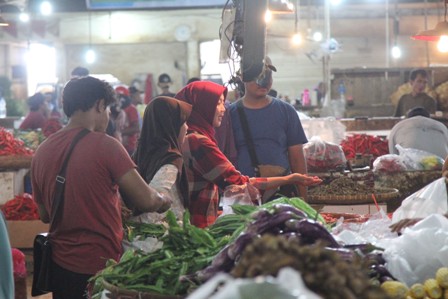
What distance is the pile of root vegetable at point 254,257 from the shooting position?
2.34 metres

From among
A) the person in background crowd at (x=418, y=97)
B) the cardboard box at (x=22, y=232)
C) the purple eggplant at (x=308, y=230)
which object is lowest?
the cardboard box at (x=22, y=232)

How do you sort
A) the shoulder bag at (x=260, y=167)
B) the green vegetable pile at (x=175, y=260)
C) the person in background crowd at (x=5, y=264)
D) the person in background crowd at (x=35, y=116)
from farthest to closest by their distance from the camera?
the person in background crowd at (x=35, y=116)
the shoulder bag at (x=260, y=167)
the person in background crowd at (x=5, y=264)
the green vegetable pile at (x=175, y=260)

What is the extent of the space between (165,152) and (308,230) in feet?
7.02

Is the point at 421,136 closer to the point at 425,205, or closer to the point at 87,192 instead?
the point at 425,205

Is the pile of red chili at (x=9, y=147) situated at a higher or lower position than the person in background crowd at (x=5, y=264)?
higher

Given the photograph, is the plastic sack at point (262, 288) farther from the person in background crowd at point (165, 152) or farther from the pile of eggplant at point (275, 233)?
the person in background crowd at point (165, 152)

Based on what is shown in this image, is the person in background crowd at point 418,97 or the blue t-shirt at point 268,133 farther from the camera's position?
the person in background crowd at point 418,97

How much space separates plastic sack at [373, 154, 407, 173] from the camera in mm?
8062

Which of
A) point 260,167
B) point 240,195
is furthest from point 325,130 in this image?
point 240,195

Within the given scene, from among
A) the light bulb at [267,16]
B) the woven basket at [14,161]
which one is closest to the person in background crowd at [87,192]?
the light bulb at [267,16]

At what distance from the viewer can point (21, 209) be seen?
31.9 ft

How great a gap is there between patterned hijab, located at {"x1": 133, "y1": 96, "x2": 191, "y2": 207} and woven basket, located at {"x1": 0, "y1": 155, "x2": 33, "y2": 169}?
5720 mm

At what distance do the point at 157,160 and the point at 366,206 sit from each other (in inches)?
99.4

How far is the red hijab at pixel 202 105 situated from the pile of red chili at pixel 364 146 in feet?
14.5
